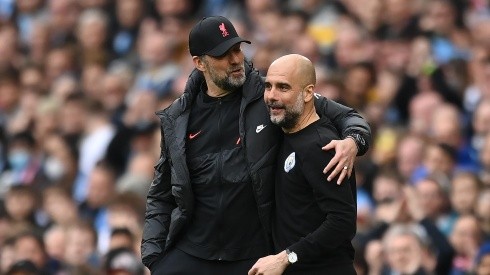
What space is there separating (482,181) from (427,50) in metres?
2.77

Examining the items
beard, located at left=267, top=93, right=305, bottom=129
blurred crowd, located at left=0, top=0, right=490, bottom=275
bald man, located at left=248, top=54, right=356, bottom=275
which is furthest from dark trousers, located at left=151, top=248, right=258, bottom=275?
blurred crowd, located at left=0, top=0, right=490, bottom=275

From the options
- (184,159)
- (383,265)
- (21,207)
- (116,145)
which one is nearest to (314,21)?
(116,145)

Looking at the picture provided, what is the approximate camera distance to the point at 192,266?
27.6 feet

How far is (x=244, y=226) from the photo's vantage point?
8.29 metres

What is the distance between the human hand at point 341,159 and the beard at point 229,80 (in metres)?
0.68

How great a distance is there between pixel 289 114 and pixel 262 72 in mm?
6163

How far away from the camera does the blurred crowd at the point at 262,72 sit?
38.8 feet

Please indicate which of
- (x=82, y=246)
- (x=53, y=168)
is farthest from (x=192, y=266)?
(x=53, y=168)

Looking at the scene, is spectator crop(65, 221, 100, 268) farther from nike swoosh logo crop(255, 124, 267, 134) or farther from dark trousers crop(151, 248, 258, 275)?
nike swoosh logo crop(255, 124, 267, 134)

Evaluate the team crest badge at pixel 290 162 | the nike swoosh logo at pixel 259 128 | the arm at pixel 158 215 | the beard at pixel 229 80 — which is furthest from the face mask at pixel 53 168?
the team crest badge at pixel 290 162

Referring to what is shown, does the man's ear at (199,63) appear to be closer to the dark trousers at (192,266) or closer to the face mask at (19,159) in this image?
the dark trousers at (192,266)

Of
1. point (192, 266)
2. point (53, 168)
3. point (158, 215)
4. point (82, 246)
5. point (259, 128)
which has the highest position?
point (259, 128)

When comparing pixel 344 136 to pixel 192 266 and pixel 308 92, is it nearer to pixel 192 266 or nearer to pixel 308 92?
pixel 308 92

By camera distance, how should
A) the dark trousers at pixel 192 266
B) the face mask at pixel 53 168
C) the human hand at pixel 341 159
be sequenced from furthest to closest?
the face mask at pixel 53 168, the dark trousers at pixel 192 266, the human hand at pixel 341 159
